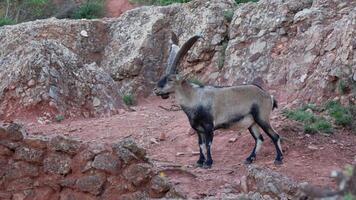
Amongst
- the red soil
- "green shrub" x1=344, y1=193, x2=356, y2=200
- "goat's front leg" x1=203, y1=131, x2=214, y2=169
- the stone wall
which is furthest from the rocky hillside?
the red soil

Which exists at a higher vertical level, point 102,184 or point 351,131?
point 102,184

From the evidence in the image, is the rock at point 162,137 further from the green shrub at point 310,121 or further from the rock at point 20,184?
the rock at point 20,184

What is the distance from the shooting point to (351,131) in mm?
11234

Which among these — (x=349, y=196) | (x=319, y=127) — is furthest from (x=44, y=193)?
(x=349, y=196)

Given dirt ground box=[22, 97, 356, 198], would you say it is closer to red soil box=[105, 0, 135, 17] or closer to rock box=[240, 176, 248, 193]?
rock box=[240, 176, 248, 193]

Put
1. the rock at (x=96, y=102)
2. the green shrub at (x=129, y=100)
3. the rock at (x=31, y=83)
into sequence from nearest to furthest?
1. the rock at (x=31, y=83)
2. the rock at (x=96, y=102)
3. the green shrub at (x=129, y=100)

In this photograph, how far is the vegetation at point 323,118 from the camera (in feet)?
36.4

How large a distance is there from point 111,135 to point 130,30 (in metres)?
5.66

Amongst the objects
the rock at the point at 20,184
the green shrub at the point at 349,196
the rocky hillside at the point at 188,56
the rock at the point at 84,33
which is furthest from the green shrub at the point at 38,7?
the green shrub at the point at 349,196

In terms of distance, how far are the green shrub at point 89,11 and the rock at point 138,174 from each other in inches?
769

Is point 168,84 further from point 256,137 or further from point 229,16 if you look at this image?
point 229,16

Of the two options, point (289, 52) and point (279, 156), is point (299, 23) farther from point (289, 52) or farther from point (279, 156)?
point (279, 156)

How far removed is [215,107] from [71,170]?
2811mm

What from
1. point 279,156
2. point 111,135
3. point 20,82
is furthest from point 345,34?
point 20,82
